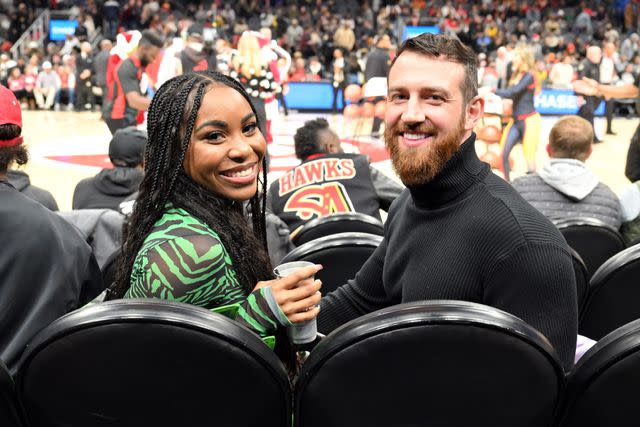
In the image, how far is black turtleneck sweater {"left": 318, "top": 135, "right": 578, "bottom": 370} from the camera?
1.47m

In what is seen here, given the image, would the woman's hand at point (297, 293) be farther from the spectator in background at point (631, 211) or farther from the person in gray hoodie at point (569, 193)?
the spectator in background at point (631, 211)

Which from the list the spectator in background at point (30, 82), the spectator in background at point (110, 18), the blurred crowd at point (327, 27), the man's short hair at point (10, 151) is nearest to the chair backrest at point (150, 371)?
the man's short hair at point (10, 151)

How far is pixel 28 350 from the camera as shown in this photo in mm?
1255

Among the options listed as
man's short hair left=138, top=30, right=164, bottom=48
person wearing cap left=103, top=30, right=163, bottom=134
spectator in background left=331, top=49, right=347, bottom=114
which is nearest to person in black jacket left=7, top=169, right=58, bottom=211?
person wearing cap left=103, top=30, right=163, bottom=134

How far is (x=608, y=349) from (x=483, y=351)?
0.22m

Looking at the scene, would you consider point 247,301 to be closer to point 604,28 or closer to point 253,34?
point 253,34

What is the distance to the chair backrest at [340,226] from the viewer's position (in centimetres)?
272

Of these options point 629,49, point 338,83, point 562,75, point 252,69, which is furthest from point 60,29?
point 252,69

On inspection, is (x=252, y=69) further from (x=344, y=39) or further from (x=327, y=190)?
(x=344, y=39)

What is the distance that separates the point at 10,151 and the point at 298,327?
970 millimetres

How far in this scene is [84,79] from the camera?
599 inches

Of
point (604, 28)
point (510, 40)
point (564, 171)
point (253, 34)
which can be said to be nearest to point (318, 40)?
point (510, 40)

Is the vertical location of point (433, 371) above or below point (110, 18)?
above

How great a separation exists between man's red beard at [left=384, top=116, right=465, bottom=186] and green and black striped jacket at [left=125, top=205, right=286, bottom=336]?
0.47 m
